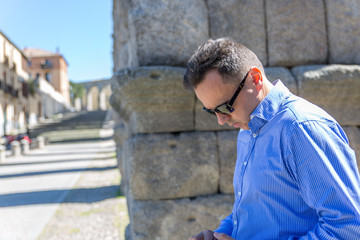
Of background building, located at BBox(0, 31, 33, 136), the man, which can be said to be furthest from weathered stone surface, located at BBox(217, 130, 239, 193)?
background building, located at BBox(0, 31, 33, 136)

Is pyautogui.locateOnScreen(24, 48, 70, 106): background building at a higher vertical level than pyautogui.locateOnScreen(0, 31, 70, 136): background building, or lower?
higher

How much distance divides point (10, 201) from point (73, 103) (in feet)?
202

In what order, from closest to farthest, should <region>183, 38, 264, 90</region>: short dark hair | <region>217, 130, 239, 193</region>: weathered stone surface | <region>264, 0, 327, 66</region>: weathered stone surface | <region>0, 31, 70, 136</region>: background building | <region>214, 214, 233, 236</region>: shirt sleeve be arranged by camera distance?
<region>183, 38, 264, 90</region>: short dark hair, <region>214, 214, 233, 236</region>: shirt sleeve, <region>217, 130, 239, 193</region>: weathered stone surface, <region>264, 0, 327, 66</region>: weathered stone surface, <region>0, 31, 70, 136</region>: background building

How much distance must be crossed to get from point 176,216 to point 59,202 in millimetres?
4932

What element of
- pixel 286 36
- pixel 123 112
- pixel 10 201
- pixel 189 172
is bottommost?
pixel 10 201

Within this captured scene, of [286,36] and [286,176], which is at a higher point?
[286,36]

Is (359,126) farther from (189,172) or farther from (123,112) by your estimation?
(123,112)

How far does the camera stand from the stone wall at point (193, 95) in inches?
113

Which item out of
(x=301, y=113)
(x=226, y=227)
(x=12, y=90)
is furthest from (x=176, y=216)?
(x=12, y=90)

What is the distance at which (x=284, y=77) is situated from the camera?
9.60 ft

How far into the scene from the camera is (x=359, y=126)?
3084mm

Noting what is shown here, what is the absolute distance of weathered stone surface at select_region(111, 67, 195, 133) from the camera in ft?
8.80

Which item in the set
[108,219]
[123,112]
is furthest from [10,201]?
[123,112]

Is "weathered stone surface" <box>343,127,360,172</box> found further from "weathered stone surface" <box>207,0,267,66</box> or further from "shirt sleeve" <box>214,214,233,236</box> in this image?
"shirt sleeve" <box>214,214,233,236</box>
